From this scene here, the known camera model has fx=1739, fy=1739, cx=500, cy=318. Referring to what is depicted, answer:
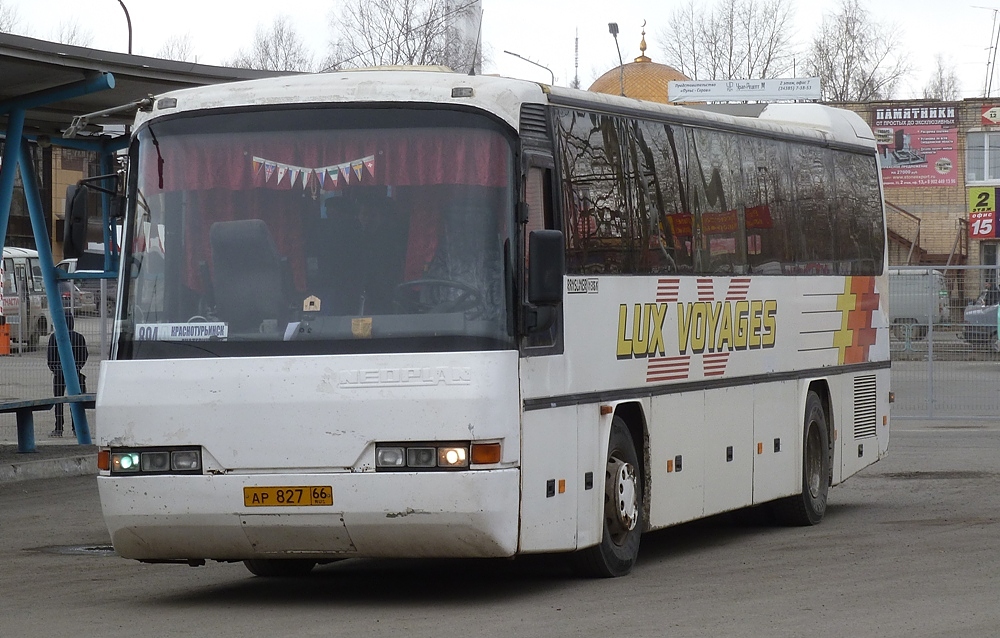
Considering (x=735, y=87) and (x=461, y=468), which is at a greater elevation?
(x=735, y=87)

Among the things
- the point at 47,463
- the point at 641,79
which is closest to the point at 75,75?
the point at 47,463

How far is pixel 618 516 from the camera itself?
10.5 meters

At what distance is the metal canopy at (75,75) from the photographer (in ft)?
51.1

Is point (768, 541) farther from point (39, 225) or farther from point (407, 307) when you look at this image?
point (39, 225)

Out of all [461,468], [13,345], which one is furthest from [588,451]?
[13,345]

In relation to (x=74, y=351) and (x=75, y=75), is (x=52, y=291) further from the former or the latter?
(x=75, y=75)

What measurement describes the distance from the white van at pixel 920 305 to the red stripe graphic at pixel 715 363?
1423 centimetres

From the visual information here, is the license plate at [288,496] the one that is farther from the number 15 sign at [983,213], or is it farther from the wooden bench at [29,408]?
the number 15 sign at [983,213]

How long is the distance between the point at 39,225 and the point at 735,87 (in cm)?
4673

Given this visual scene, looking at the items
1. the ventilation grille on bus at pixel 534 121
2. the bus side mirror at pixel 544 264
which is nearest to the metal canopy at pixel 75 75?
the ventilation grille on bus at pixel 534 121

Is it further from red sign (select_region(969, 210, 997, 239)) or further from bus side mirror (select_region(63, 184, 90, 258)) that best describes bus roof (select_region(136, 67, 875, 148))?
red sign (select_region(969, 210, 997, 239))

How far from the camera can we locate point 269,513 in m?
8.98

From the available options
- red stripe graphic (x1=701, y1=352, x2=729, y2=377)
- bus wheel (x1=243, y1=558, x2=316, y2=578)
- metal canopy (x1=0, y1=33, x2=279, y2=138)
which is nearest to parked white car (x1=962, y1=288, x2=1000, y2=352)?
metal canopy (x1=0, y1=33, x2=279, y2=138)

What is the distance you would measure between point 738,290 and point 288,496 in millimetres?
4751
